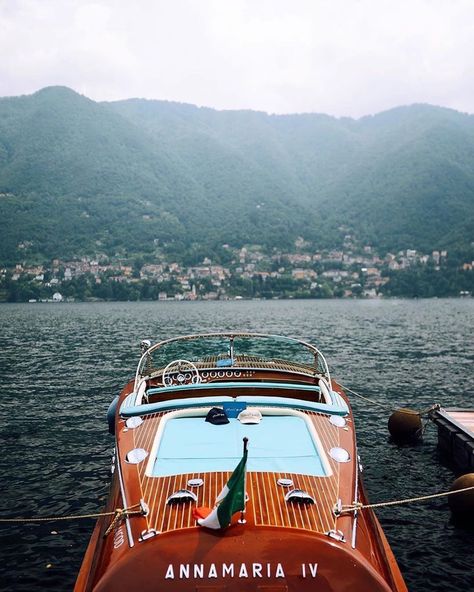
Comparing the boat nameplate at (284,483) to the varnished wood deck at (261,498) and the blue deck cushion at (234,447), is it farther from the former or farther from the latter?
the blue deck cushion at (234,447)

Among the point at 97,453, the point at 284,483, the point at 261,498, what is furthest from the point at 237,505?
the point at 97,453

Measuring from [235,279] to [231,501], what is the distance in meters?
154

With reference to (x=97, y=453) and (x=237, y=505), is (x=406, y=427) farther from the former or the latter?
(x=237, y=505)

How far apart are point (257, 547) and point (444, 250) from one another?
18582 cm

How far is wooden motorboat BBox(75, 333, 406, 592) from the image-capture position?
16.8 feet

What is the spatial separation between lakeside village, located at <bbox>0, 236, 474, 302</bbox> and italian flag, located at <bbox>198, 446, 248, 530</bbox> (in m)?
141

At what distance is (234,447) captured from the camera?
24.3 ft

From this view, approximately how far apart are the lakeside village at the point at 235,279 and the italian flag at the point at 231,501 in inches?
5533

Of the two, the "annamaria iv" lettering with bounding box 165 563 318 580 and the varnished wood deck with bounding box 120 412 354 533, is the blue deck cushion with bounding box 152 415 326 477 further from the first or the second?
the "annamaria iv" lettering with bounding box 165 563 318 580

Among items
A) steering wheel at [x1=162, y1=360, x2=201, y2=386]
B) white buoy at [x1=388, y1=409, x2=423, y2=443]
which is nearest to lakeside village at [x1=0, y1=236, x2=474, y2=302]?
white buoy at [x1=388, y1=409, x2=423, y2=443]

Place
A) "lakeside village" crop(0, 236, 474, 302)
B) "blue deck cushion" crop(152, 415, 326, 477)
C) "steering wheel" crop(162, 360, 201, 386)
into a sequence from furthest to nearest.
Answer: "lakeside village" crop(0, 236, 474, 302) → "steering wheel" crop(162, 360, 201, 386) → "blue deck cushion" crop(152, 415, 326, 477)

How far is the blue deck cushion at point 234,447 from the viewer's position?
22.4 ft

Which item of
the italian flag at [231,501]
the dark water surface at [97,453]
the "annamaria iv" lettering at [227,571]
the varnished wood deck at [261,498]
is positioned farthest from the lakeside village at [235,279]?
the "annamaria iv" lettering at [227,571]

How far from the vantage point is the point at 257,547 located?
204 inches
